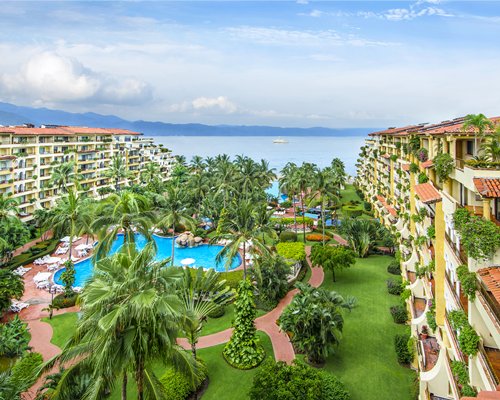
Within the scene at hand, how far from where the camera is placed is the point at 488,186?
14.3 meters

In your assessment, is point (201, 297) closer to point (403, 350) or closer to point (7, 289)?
point (403, 350)

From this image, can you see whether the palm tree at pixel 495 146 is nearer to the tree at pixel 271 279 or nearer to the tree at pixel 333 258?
the tree at pixel 271 279

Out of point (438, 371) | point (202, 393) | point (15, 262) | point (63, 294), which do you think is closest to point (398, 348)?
point (438, 371)

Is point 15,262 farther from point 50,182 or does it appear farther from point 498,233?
point 498,233

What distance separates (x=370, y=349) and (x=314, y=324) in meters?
6.00

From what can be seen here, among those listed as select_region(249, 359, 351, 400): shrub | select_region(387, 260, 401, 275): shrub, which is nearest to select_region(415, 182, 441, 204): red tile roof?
select_region(249, 359, 351, 400): shrub

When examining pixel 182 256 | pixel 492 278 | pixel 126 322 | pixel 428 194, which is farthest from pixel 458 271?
pixel 182 256

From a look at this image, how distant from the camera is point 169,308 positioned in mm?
13062

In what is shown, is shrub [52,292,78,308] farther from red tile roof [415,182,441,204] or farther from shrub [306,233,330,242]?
shrub [306,233,330,242]

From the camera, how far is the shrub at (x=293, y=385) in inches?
774

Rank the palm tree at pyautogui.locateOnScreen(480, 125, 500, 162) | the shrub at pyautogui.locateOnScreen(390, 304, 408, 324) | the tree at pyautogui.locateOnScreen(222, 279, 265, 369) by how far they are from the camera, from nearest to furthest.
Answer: the palm tree at pyautogui.locateOnScreen(480, 125, 500, 162), the tree at pyautogui.locateOnScreen(222, 279, 265, 369), the shrub at pyautogui.locateOnScreen(390, 304, 408, 324)

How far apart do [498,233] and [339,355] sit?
18567 mm

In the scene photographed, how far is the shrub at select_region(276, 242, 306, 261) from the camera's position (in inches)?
1690

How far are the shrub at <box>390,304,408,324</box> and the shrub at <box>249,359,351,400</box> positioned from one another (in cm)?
1205
